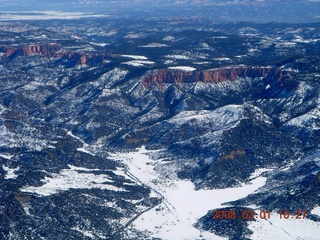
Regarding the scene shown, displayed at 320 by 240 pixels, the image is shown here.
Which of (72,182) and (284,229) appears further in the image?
(72,182)

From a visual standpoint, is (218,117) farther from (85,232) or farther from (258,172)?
(85,232)

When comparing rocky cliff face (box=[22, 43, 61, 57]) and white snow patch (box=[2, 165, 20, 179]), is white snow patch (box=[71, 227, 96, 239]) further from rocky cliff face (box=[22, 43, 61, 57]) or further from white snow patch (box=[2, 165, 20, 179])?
rocky cliff face (box=[22, 43, 61, 57])

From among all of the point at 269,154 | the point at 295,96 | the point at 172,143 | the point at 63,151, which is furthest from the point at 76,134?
the point at 295,96

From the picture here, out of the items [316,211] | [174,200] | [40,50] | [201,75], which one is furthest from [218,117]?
[40,50]

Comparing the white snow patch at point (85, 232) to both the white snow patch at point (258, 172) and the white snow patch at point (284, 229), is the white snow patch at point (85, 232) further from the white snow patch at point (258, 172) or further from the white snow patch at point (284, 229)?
the white snow patch at point (258, 172)

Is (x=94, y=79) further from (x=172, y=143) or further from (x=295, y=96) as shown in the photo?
(x=295, y=96)
